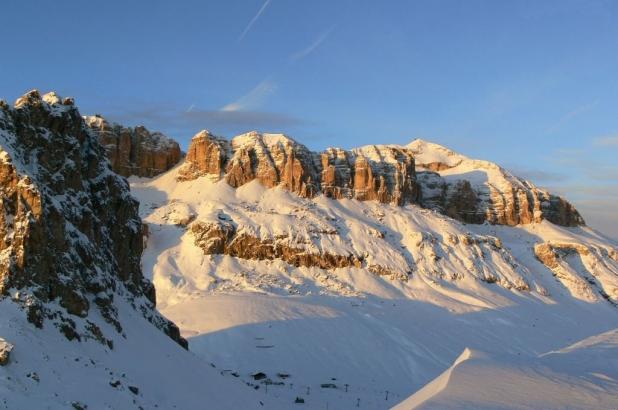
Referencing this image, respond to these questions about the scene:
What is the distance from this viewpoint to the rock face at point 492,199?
111938 mm

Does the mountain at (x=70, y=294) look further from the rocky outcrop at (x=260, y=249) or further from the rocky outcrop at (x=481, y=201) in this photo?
the rocky outcrop at (x=481, y=201)

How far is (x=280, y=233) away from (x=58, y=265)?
56165 millimetres

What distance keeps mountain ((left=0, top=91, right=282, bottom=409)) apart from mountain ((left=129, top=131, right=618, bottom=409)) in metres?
11.4

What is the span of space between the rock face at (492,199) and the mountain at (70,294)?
80.6 metres

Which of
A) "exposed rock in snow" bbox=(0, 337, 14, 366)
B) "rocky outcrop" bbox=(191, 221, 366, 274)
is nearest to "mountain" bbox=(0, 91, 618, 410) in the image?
"exposed rock in snow" bbox=(0, 337, 14, 366)

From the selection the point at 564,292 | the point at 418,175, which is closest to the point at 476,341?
the point at 564,292

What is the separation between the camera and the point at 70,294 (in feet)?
74.6

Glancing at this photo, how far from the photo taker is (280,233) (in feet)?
258

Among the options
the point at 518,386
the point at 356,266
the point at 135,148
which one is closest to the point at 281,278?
the point at 356,266

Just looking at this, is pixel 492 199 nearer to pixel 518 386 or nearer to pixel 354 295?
pixel 354 295

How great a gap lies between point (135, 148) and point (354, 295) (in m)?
52.1

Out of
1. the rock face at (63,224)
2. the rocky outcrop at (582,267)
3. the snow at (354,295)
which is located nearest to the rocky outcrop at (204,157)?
the snow at (354,295)

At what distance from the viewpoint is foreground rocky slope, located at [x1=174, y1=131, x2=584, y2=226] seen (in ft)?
309

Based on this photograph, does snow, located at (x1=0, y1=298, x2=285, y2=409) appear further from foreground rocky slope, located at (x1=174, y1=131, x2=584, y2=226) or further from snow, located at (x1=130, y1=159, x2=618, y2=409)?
foreground rocky slope, located at (x1=174, y1=131, x2=584, y2=226)
